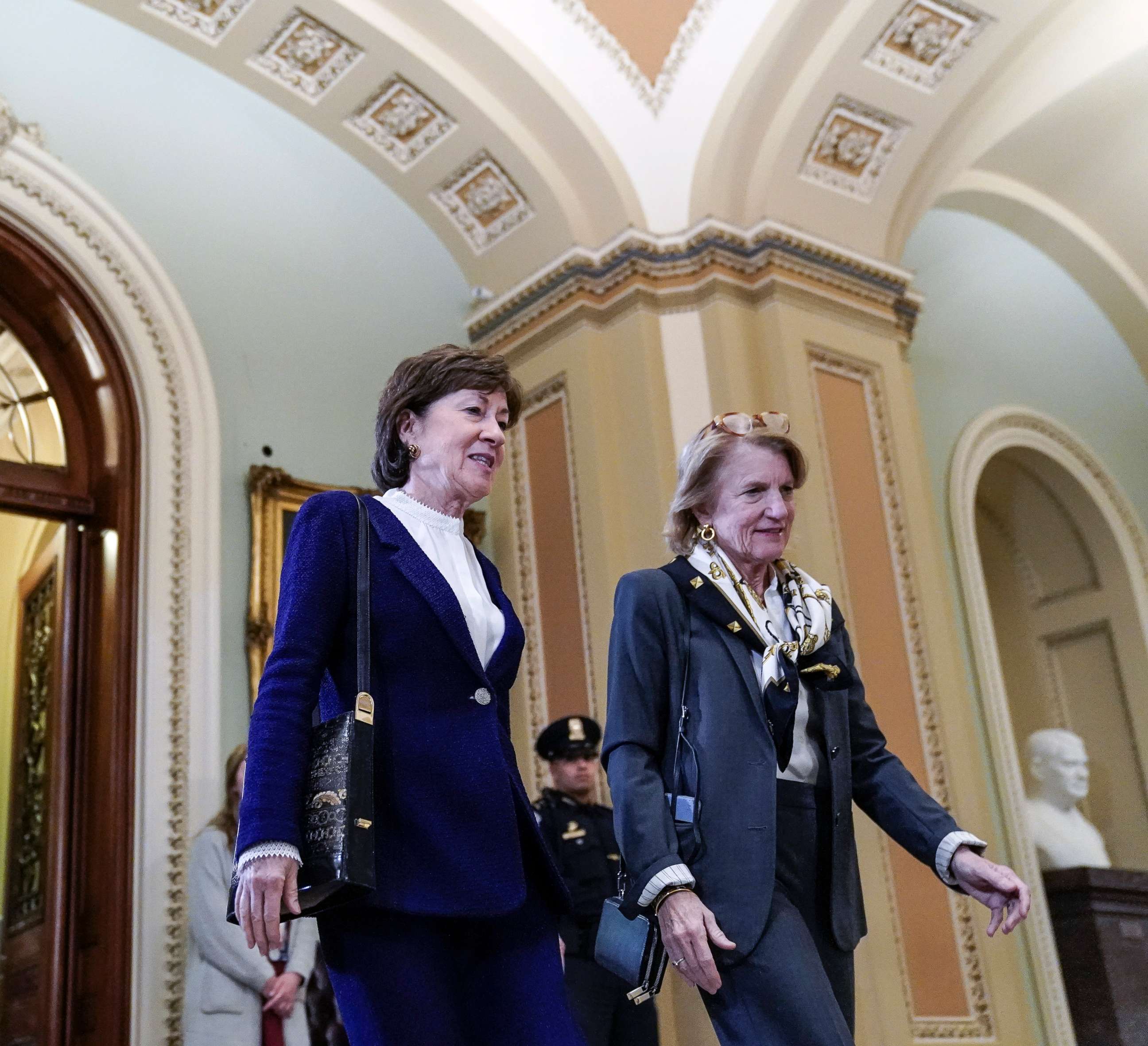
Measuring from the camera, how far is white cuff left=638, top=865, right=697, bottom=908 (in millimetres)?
2377

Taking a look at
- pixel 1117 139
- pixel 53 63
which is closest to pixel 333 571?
pixel 53 63

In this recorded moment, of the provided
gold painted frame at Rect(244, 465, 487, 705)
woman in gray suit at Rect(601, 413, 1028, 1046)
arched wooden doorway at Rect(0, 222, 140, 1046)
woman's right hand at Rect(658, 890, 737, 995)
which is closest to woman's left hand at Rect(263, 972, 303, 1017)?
arched wooden doorway at Rect(0, 222, 140, 1046)

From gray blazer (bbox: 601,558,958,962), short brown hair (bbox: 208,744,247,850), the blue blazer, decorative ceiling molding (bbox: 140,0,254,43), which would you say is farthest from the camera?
decorative ceiling molding (bbox: 140,0,254,43)

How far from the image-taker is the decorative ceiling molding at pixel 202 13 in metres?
6.17

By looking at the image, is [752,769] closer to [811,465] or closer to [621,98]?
[811,465]

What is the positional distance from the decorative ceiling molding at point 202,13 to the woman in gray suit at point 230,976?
11.1 ft

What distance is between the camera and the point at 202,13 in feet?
20.5

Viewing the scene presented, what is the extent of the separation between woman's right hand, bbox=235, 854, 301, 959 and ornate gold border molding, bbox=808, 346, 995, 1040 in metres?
4.17

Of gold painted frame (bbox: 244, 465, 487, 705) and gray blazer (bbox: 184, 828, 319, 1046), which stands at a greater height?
gold painted frame (bbox: 244, 465, 487, 705)

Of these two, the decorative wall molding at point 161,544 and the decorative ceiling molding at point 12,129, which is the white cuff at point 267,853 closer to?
the decorative wall molding at point 161,544

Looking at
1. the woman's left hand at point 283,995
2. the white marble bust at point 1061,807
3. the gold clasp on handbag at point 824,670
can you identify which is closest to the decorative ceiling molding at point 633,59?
the white marble bust at point 1061,807

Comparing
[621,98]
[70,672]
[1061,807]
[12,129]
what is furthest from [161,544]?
[1061,807]

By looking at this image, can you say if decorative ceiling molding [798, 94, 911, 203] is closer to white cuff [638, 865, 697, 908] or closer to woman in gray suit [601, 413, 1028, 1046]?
woman in gray suit [601, 413, 1028, 1046]

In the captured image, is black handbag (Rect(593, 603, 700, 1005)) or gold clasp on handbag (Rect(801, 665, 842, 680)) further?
gold clasp on handbag (Rect(801, 665, 842, 680))
